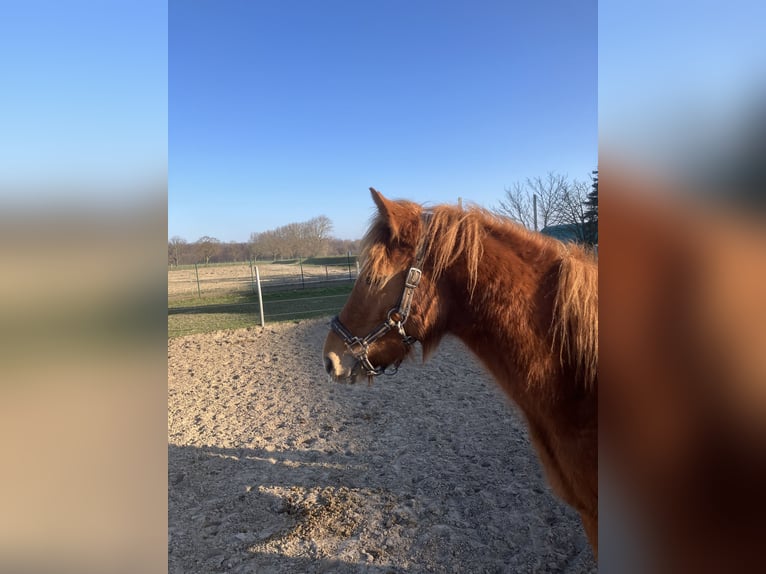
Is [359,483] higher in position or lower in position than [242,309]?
lower

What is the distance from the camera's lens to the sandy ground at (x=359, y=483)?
2.92 meters

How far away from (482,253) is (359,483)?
122 inches

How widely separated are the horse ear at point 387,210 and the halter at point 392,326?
0.46ft

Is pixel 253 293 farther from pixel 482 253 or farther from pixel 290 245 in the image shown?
pixel 482 253

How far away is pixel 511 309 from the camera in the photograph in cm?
166

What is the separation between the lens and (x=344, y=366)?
2.09m

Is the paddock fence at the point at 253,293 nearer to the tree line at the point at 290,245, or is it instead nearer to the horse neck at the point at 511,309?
the tree line at the point at 290,245
